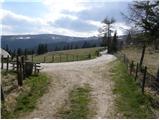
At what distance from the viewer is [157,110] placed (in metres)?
21.8

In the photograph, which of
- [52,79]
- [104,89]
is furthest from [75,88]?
[52,79]

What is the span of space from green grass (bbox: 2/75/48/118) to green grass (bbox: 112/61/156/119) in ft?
15.9

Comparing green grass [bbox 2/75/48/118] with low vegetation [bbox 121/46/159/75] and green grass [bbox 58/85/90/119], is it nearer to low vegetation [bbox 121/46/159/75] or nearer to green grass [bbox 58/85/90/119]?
green grass [bbox 58/85/90/119]

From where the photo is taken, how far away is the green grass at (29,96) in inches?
829

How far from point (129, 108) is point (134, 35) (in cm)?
1618

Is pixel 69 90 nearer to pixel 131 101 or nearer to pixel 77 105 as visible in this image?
pixel 77 105

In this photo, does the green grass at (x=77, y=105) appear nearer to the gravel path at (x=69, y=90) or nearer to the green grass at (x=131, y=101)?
the gravel path at (x=69, y=90)

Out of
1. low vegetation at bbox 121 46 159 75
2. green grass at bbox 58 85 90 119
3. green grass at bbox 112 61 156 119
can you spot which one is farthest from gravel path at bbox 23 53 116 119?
low vegetation at bbox 121 46 159 75

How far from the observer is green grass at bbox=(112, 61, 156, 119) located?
67.5ft

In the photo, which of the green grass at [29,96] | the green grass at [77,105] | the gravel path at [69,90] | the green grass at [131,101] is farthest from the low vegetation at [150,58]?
the green grass at [77,105]

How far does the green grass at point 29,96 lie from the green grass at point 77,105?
2037mm

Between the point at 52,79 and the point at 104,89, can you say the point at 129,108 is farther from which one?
the point at 52,79

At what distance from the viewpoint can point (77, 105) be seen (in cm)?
2209

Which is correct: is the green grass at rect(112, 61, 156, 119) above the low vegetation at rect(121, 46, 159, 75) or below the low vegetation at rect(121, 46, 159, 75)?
below
